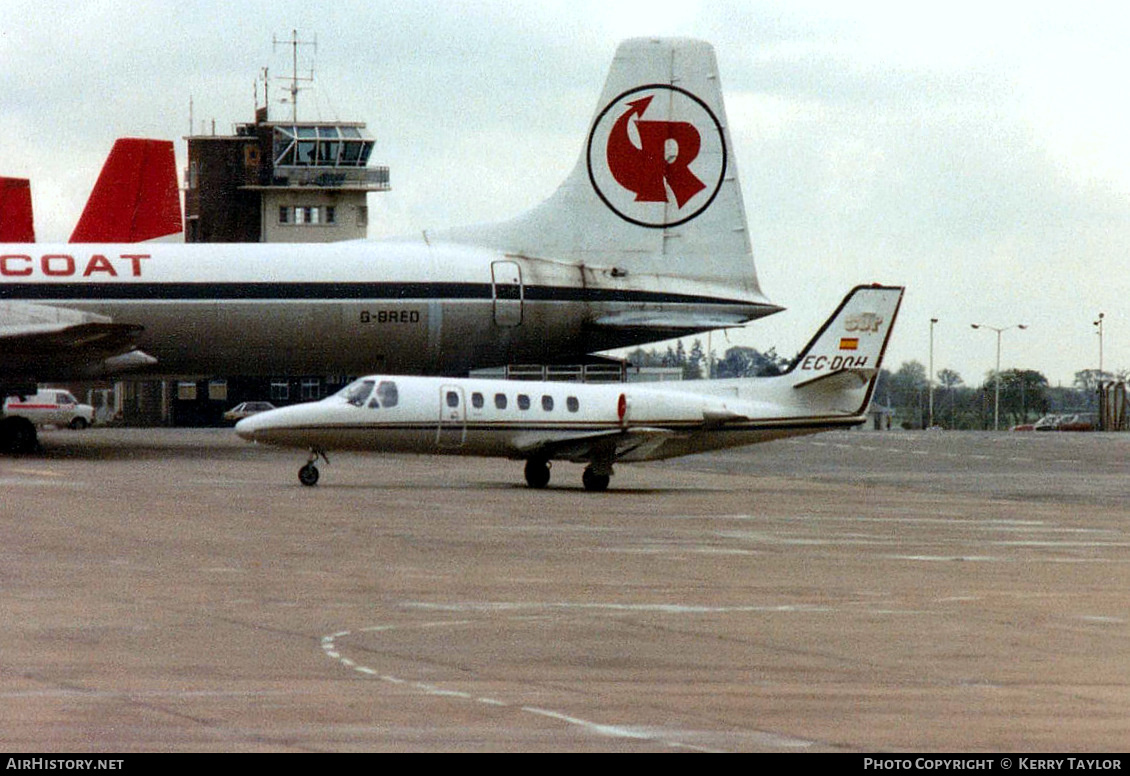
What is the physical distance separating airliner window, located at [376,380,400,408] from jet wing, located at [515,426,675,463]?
Result: 252 centimetres

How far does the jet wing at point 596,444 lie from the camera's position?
3441 cm

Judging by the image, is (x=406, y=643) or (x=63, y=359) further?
(x=63, y=359)

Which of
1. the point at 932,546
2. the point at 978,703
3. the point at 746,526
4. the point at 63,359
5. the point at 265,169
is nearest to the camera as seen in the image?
the point at 978,703

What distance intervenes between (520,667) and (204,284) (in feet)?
114

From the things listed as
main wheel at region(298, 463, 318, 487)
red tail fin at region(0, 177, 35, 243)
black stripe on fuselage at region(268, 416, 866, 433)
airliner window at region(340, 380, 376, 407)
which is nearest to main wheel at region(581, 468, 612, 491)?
black stripe on fuselage at region(268, 416, 866, 433)

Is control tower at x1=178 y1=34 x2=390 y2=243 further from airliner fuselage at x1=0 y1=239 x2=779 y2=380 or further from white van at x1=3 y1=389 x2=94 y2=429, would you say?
airliner fuselage at x1=0 y1=239 x2=779 y2=380

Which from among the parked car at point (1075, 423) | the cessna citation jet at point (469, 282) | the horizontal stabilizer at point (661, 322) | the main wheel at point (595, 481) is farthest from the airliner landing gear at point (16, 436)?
the parked car at point (1075, 423)

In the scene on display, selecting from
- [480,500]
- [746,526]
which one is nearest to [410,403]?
[480,500]

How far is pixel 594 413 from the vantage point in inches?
1394

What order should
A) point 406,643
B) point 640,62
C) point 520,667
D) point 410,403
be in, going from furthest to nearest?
point 640,62
point 410,403
point 406,643
point 520,667

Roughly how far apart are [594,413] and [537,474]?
161 cm

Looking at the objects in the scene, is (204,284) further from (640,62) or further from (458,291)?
(640,62)

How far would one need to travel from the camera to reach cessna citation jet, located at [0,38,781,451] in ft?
150

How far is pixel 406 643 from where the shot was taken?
45.2 ft
